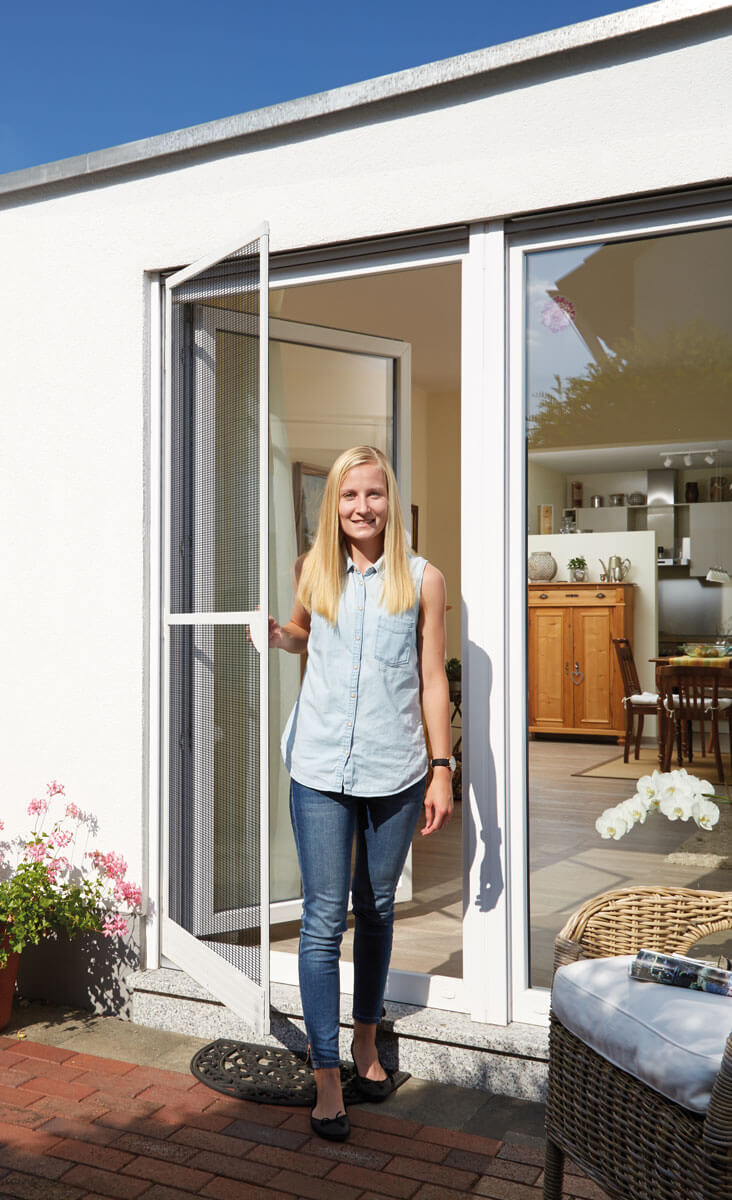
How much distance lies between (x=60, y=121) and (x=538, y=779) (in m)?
22.6

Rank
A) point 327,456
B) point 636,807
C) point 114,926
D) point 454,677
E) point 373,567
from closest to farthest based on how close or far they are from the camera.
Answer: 1. point 636,807
2. point 373,567
3. point 114,926
4. point 327,456
5. point 454,677

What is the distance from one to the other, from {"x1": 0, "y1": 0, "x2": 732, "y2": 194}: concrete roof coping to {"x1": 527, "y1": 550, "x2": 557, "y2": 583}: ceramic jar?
4.37 feet

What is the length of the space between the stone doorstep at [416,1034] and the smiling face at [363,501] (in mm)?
1381

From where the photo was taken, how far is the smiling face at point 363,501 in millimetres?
2684

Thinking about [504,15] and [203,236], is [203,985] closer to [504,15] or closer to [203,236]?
[203,236]

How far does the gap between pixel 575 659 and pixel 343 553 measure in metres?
0.75

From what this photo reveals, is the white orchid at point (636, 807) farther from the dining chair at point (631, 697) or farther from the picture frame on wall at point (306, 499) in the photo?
the picture frame on wall at point (306, 499)

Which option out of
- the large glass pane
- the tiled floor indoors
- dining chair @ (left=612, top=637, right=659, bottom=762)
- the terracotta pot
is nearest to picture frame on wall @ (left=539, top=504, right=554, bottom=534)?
the large glass pane

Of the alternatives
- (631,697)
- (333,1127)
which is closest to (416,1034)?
(333,1127)

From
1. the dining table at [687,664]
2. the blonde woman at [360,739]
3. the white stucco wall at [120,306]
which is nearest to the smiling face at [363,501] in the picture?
the blonde woman at [360,739]

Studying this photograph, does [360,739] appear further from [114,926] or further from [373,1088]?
[114,926]

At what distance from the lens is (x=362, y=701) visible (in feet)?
8.62

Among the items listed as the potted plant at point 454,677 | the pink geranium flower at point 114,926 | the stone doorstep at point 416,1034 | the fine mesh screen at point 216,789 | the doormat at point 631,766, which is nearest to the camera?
the stone doorstep at point 416,1034

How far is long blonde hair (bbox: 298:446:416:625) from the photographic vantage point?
267 centimetres
